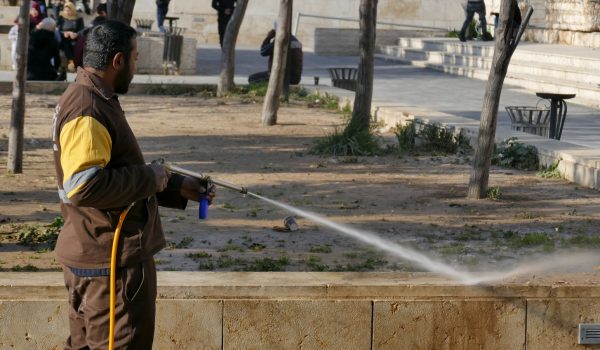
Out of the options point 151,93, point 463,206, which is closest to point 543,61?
point 151,93

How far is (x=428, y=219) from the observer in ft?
31.9

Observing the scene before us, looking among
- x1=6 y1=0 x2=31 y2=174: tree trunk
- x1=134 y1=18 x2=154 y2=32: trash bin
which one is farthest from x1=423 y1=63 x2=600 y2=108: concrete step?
x1=6 y1=0 x2=31 y2=174: tree trunk

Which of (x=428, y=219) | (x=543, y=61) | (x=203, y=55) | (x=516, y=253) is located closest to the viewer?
(x=516, y=253)

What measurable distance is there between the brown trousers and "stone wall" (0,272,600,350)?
4.29ft

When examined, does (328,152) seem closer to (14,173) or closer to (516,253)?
(14,173)

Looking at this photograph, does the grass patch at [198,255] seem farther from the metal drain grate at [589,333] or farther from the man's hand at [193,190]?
the man's hand at [193,190]

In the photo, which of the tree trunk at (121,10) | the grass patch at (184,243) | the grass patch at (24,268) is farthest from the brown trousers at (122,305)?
the tree trunk at (121,10)

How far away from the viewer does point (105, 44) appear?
13.9 feet

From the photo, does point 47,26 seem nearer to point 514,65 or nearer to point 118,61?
point 514,65

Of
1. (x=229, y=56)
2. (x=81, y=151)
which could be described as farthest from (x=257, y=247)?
(x=229, y=56)

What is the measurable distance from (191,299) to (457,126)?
29.9 feet

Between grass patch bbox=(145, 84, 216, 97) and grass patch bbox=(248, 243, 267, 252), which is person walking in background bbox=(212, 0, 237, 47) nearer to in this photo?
grass patch bbox=(145, 84, 216, 97)

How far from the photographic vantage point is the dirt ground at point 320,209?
803cm

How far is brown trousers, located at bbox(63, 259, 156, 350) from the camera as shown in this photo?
14.1 feet
